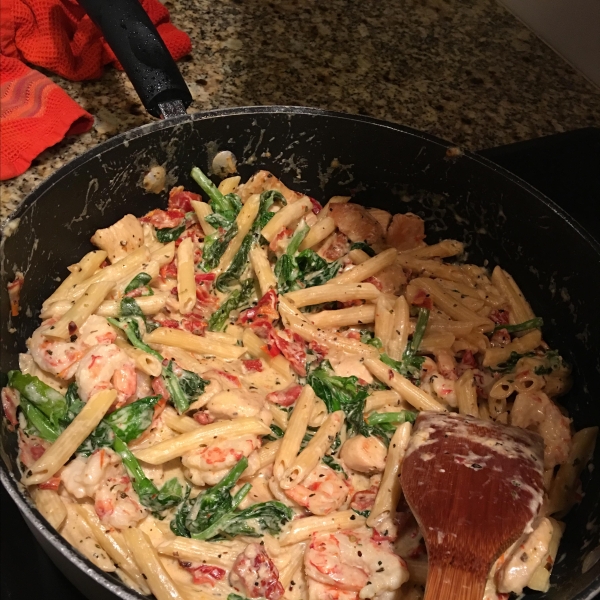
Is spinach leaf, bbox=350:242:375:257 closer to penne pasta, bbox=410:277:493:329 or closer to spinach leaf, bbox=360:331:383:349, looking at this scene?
penne pasta, bbox=410:277:493:329

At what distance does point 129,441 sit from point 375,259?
877 millimetres

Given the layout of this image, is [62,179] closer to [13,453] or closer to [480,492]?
[13,453]

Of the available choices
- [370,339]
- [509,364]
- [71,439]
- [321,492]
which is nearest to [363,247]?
[370,339]

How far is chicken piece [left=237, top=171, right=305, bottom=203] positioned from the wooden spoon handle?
4.00ft

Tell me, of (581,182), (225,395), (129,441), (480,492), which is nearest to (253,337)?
(225,395)

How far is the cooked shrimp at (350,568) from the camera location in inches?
54.0

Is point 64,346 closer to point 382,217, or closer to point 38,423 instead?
point 38,423

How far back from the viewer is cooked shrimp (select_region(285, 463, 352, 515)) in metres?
1.49

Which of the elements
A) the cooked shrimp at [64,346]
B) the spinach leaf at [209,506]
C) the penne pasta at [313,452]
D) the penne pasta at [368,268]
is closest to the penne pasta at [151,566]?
the spinach leaf at [209,506]

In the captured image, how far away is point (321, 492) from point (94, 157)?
1.03m

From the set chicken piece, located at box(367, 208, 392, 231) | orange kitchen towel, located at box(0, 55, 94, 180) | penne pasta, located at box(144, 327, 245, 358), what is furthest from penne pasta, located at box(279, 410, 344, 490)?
orange kitchen towel, located at box(0, 55, 94, 180)

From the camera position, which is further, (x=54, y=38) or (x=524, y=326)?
(x=54, y=38)

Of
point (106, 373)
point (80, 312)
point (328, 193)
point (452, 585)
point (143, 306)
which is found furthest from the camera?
point (328, 193)

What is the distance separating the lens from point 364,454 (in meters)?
1.56
